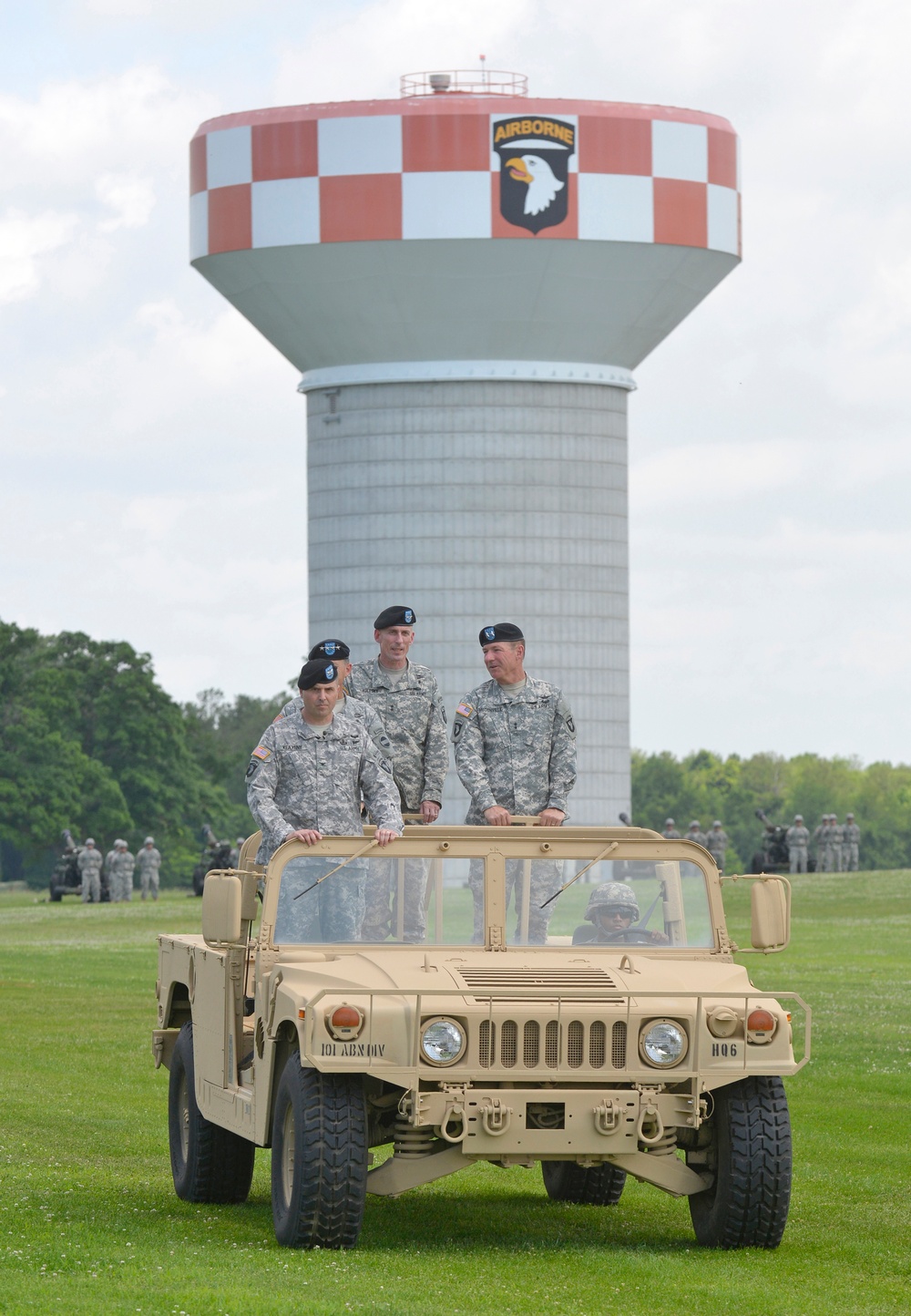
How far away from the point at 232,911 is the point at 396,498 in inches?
1810

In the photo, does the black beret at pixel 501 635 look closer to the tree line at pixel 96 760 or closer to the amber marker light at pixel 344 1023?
the amber marker light at pixel 344 1023

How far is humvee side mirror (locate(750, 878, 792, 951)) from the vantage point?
10378 mm

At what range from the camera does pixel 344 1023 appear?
9.44 metres

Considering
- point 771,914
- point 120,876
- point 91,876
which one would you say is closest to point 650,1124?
point 771,914

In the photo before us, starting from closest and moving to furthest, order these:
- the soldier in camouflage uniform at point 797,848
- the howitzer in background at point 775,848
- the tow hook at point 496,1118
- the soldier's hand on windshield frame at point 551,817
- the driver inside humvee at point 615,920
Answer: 1. the tow hook at point 496,1118
2. the driver inside humvee at point 615,920
3. the soldier's hand on windshield frame at point 551,817
4. the howitzer in background at point 775,848
5. the soldier in camouflage uniform at point 797,848

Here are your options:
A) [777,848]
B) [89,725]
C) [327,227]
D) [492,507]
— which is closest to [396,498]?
[492,507]

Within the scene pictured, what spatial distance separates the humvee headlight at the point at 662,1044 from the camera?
31.5 ft

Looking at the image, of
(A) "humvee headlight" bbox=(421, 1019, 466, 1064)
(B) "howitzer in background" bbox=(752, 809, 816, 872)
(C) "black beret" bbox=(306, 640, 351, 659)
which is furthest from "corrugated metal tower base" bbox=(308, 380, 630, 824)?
(A) "humvee headlight" bbox=(421, 1019, 466, 1064)

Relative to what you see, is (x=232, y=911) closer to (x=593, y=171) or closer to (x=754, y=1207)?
(x=754, y=1207)

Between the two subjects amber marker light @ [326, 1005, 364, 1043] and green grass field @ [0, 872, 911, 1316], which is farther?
amber marker light @ [326, 1005, 364, 1043]

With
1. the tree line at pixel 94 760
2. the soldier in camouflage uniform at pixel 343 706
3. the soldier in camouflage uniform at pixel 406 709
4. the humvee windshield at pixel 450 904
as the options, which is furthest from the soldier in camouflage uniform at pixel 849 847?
the humvee windshield at pixel 450 904

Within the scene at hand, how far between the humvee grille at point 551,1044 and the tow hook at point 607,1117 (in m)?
0.17

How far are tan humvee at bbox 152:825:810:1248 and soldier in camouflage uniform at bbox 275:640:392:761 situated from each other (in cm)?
123

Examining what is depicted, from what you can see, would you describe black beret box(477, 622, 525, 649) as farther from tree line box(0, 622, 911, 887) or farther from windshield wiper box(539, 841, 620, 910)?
tree line box(0, 622, 911, 887)
